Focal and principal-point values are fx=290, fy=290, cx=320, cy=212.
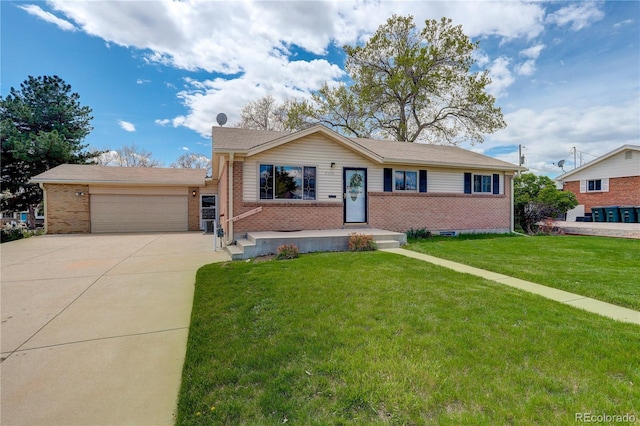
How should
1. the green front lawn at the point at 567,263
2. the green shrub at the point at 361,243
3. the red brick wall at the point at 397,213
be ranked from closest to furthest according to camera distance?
the green front lawn at the point at 567,263
the green shrub at the point at 361,243
the red brick wall at the point at 397,213

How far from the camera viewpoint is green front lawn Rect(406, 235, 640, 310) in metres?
4.62

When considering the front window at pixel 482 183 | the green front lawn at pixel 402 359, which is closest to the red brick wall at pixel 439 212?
the front window at pixel 482 183

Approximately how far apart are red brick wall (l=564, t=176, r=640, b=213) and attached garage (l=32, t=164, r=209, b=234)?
26167mm

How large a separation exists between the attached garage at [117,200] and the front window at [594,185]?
26.3 metres

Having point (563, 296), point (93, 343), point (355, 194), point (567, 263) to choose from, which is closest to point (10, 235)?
point (93, 343)

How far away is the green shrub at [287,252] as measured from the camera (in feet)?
24.3

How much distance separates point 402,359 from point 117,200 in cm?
1772

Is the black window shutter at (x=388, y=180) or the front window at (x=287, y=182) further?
the black window shutter at (x=388, y=180)

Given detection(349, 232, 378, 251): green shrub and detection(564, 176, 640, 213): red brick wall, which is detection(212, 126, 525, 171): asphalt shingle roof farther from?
detection(564, 176, 640, 213): red brick wall

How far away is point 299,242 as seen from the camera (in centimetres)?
825

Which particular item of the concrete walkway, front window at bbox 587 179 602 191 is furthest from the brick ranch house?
front window at bbox 587 179 602 191

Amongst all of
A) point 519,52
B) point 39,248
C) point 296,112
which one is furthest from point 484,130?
point 39,248

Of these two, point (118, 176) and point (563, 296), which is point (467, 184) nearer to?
point (563, 296)

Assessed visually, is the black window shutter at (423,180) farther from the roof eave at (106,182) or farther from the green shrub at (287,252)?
the roof eave at (106,182)
